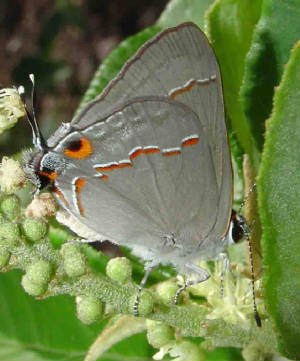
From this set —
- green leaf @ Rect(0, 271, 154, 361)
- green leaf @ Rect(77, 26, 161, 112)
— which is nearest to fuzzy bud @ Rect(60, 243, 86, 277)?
green leaf @ Rect(0, 271, 154, 361)

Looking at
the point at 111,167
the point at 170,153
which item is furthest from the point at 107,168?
the point at 170,153

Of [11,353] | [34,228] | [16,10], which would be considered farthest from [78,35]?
[34,228]

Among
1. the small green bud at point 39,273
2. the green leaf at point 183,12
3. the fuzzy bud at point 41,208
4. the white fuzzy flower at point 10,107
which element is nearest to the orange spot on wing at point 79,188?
the fuzzy bud at point 41,208

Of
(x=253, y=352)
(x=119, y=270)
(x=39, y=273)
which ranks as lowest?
(x=253, y=352)

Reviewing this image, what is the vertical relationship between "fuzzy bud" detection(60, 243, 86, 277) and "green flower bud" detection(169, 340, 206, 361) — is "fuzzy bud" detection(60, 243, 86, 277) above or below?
above

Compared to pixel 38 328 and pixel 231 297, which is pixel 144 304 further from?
pixel 38 328

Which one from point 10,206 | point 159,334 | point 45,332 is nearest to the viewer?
point 10,206

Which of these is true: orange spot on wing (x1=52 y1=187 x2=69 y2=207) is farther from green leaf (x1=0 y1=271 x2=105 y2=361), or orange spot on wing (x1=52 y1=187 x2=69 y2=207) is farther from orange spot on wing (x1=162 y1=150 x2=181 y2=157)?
green leaf (x1=0 y1=271 x2=105 y2=361)

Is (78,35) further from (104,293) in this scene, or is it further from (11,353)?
(104,293)
